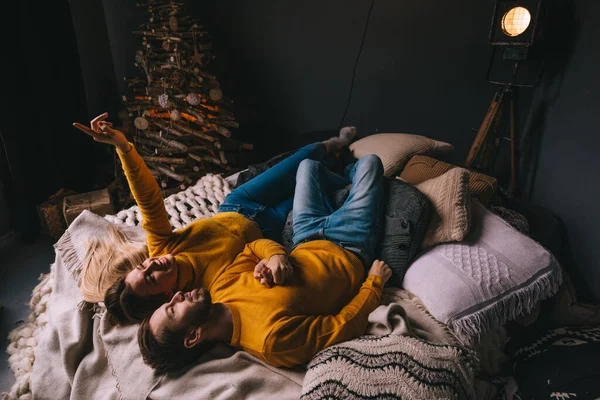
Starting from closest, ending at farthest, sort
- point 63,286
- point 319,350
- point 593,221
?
point 319,350 < point 63,286 < point 593,221

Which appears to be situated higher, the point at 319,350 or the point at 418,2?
the point at 418,2

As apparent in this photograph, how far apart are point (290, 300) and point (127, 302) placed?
515 mm

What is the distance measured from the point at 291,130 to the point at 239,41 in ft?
2.53

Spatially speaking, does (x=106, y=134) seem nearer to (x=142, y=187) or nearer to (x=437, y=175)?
(x=142, y=187)

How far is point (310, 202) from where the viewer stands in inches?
69.3

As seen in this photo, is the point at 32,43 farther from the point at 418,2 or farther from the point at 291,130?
the point at 418,2

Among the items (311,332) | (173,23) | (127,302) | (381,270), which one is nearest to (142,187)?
(127,302)

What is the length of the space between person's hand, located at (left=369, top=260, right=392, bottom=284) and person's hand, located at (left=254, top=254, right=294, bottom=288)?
345 mm

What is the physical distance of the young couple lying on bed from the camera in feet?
3.87

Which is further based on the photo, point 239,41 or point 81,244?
point 239,41

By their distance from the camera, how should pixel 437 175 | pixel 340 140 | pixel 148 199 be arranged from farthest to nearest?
pixel 340 140, pixel 437 175, pixel 148 199

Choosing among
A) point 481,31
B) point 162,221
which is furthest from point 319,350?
point 481,31

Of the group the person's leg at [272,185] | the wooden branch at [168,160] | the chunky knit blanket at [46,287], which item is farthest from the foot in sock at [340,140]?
the wooden branch at [168,160]

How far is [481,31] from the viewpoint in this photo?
2469mm
